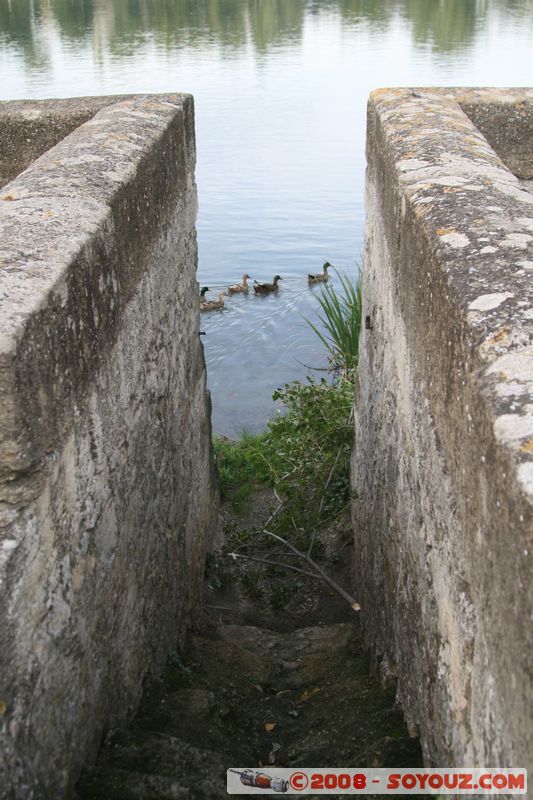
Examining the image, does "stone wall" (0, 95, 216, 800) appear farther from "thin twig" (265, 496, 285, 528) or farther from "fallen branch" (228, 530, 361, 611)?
"thin twig" (265, 496, 285, 528)

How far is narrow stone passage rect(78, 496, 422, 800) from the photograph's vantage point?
250 centimetres

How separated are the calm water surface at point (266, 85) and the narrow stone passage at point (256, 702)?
3.65 meters

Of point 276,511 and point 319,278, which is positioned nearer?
point 276,511

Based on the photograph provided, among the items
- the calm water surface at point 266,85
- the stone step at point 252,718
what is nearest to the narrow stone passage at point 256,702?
the stone step at point 252,718

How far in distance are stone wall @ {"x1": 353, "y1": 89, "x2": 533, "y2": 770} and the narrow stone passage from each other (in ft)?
0.59

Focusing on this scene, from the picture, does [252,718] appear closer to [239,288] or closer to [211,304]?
[211,304]

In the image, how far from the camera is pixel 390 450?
3469mm

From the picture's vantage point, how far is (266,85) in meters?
20.3

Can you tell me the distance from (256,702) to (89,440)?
168 centimetres

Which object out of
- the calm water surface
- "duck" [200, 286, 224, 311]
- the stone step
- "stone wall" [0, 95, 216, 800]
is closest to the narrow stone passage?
the stone step

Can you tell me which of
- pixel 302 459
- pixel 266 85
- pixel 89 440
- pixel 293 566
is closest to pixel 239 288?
pixel 302 459

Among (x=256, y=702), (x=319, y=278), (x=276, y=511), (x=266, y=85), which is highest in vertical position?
(x=266, y=85)

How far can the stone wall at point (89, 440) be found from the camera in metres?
1.94

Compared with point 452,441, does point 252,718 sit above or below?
below
